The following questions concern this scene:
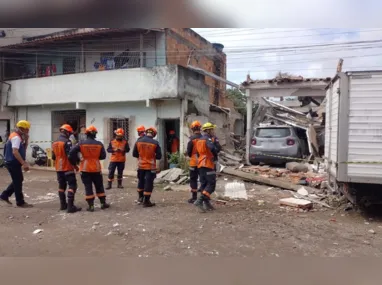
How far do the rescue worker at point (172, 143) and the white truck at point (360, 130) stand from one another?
7477 mm

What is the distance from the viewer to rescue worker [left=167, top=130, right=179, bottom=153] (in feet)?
41.2

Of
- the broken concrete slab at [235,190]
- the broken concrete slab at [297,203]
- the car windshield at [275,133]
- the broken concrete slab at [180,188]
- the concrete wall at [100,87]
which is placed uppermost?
the concrete wall at [100,87]

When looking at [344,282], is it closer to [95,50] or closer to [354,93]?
[354,93]

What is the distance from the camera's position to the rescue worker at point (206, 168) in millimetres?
6277

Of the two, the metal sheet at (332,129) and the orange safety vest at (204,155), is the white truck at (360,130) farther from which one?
the orange safety vest at (204,155)

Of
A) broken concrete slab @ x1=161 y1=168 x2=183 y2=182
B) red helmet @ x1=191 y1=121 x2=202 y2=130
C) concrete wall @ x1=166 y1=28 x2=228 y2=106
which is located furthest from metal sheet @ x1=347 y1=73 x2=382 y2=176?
concrete wall @ x1=166 y1=28 x2=228 y2=106

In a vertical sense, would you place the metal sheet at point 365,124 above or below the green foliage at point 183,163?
above

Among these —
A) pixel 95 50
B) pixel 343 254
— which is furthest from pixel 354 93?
pixel 95 50


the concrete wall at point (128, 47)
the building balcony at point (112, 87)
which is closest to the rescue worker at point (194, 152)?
the building balcony at point (112, 87)

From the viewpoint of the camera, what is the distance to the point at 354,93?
5.55m

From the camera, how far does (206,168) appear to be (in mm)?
6348

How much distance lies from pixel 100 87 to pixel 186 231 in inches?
364

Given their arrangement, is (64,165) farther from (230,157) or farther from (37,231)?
(230,157)

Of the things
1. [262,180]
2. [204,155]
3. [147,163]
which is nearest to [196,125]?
[204,155]
